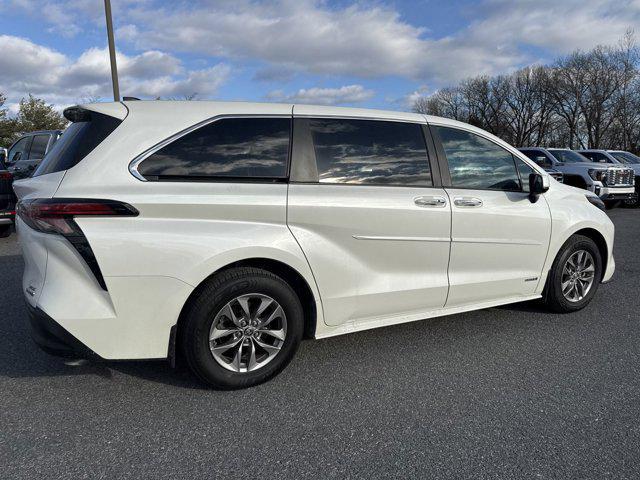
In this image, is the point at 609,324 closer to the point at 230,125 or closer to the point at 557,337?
the point at 557,337

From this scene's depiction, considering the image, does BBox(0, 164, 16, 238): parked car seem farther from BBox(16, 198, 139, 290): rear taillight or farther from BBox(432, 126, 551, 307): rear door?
Answer: BBox(432, 126, 551, 307): rear door

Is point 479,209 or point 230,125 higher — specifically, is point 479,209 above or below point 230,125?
below

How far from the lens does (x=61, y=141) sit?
3088mm

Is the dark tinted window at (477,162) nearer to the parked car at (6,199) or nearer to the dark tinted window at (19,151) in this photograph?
the parked car at (6,199)

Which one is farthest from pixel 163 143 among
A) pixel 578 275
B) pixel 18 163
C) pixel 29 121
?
pixel 29 121

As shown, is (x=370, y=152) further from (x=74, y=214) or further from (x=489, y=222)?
(x=74, y=214)

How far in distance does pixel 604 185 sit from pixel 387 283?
13.8 meters

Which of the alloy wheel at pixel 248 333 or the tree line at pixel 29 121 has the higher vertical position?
the tree line at pixel 29 121

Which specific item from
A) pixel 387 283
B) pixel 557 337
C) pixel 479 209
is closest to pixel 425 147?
pixel 479 209

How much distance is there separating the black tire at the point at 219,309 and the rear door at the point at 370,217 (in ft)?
0.82

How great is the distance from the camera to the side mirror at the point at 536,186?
3.90 meters

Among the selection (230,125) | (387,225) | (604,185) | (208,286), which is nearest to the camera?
(208,286)

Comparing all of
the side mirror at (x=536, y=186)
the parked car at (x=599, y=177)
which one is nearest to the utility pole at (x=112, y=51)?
the side mirror at (x=536, y=186)

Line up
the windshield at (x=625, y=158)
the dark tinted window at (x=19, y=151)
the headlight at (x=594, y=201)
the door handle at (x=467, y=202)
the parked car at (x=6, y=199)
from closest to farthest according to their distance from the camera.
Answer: the door handle at (x=467, y=202) < the headlight at (x=594, y=201) < the parked car at (x=6, y=199) < the dark tinted window at (x=19, y=151) < the windshield at (x=625, y=158)
